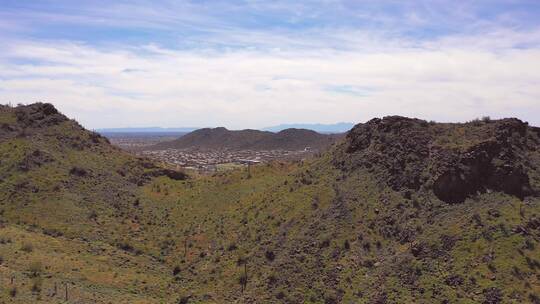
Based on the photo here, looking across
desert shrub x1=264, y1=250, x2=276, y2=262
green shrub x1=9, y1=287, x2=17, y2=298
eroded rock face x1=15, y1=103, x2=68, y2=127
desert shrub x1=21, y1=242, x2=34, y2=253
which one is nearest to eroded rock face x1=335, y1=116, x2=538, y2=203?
desert shrub x1=264, y1=250, x2=276, y2=262

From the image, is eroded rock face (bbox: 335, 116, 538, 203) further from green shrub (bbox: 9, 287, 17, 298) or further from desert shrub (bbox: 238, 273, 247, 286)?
green shrub (bbox: 9, 287, 17, 298)

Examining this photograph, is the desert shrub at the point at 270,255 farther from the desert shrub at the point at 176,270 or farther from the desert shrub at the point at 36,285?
the desert shrub at the point at 36,285

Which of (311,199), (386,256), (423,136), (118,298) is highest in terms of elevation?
(423,136)

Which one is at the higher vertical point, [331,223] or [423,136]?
[423,136]

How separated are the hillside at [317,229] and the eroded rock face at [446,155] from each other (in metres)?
0.12

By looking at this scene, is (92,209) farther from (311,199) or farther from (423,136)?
(423,136)

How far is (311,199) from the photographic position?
4288cm

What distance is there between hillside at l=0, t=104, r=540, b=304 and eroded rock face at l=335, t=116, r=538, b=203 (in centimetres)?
12

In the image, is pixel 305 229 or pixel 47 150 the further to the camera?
pixel 47 150

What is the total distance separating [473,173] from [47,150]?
166ft

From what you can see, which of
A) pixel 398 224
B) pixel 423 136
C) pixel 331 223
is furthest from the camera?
pixel 423 136

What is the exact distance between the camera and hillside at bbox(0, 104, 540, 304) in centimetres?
3009

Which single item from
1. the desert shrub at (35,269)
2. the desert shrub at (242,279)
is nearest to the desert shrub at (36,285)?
the desert shrub at (35,269)

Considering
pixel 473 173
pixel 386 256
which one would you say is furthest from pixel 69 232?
pixel 473 173
